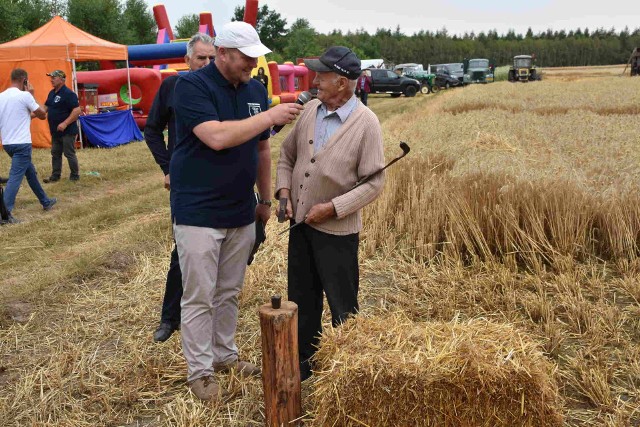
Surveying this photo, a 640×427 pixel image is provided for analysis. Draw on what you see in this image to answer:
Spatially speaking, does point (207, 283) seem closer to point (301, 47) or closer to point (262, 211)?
point (262, 211)

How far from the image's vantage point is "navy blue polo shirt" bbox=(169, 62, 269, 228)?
3.11m

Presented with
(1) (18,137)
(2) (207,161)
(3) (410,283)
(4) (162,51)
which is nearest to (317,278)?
(2) (207,161)

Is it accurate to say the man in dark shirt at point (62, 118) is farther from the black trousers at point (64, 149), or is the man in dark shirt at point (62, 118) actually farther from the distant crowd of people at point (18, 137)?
the distant crowd of people at point (18, 137)

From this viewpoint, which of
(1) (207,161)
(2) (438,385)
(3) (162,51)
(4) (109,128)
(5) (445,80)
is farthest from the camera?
(5) (445,80)

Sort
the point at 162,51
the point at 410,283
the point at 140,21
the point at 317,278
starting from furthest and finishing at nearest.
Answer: the point at 140,21 → the point at 162,51 → the point at 410,283 → the point at 317,278

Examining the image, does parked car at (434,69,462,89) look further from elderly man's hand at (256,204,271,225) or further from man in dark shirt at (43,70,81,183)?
elderly man's hand at (256,204,271,225)

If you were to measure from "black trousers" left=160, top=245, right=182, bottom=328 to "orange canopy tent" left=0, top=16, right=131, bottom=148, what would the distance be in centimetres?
1139

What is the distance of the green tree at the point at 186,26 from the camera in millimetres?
66812

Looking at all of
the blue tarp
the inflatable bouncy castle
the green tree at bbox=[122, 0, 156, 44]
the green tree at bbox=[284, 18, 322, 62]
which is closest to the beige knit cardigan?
the inflatable bouncy castle

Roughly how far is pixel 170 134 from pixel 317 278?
4.56ft

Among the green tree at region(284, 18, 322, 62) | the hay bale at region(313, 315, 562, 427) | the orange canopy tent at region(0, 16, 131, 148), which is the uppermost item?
the green tree at region(284, 18, 322, 62)

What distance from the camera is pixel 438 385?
2.68 m

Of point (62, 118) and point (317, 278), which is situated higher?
point (62, 118)

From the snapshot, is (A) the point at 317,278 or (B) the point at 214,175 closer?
(B) the point at 214,175
